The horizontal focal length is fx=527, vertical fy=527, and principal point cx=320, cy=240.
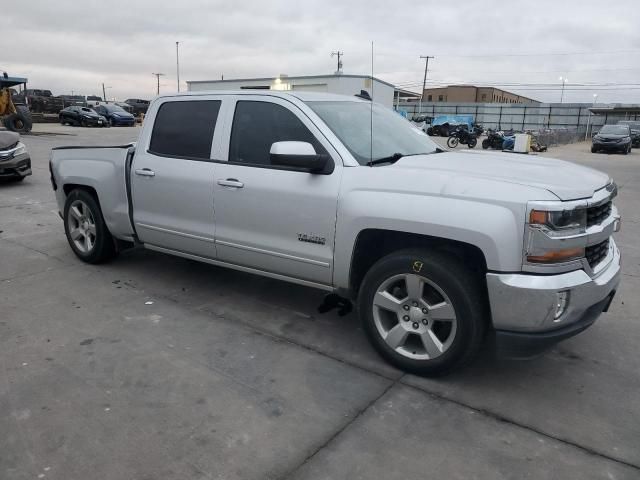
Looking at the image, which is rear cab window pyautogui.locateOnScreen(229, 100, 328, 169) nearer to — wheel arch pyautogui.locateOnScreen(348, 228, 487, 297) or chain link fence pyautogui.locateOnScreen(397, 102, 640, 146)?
wheel arch pyautogui.locateOnScreen(348, 228, 487, 297)

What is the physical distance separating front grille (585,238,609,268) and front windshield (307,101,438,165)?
4.83 ft

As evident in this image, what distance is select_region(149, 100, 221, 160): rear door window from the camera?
4348 millimetres

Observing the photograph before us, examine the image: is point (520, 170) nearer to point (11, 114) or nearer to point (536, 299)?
point (536, 299)

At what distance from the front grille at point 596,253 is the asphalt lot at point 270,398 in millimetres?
798

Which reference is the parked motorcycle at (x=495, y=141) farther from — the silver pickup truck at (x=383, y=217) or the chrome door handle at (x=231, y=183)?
the chrome door handle at (x=231, y=183)

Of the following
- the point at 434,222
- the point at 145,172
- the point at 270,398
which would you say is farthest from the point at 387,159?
the point at 145,172

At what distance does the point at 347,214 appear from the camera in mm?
3445

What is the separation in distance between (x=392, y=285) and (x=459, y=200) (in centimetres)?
71

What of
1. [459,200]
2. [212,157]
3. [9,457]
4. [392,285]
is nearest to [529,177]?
[459,200]

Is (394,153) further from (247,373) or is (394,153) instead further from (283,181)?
(247,373)

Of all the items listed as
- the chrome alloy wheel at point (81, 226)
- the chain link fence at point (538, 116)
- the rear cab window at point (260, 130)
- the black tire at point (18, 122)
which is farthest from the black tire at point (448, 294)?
the chain link fence at point (538, 116)

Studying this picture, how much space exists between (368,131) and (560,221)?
1680mm

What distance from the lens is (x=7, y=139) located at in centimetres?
1029

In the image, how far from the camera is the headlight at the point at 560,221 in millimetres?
2803
